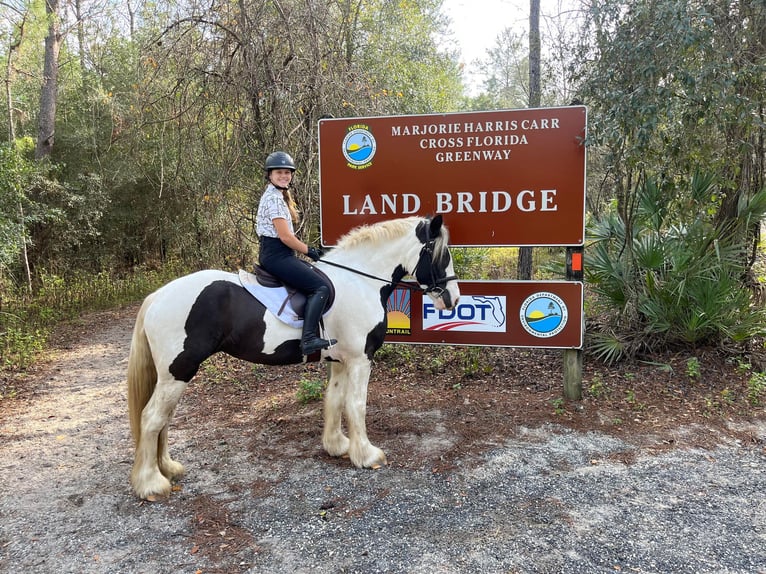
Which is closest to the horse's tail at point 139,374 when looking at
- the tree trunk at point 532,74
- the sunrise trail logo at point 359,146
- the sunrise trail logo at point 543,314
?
the sunrise trail logo at point 359,146

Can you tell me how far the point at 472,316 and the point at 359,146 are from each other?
2.18 meters

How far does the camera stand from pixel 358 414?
4078 millimetres

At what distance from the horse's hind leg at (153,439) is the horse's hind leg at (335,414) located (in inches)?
49.9

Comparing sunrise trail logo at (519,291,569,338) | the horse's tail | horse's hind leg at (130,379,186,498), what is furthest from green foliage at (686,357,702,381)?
the horse's tail

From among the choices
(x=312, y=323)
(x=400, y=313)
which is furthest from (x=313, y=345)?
(x=400, y=313)

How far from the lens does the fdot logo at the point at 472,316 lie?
17.3 feet

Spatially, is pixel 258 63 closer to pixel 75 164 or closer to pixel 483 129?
pixel 483 129

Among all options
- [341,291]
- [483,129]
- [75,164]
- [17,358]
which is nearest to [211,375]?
[17,358]

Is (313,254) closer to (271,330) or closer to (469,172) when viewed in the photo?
(271,330)

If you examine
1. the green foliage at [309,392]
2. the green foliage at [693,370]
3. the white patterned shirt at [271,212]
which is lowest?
the green foliage at [309,392]

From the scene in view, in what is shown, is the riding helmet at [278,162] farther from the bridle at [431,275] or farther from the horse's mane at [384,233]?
the bridle at [431,275]

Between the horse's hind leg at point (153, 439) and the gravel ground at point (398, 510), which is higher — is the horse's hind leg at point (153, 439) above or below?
above

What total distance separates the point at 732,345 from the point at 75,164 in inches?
533

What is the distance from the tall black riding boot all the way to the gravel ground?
3.49ft
